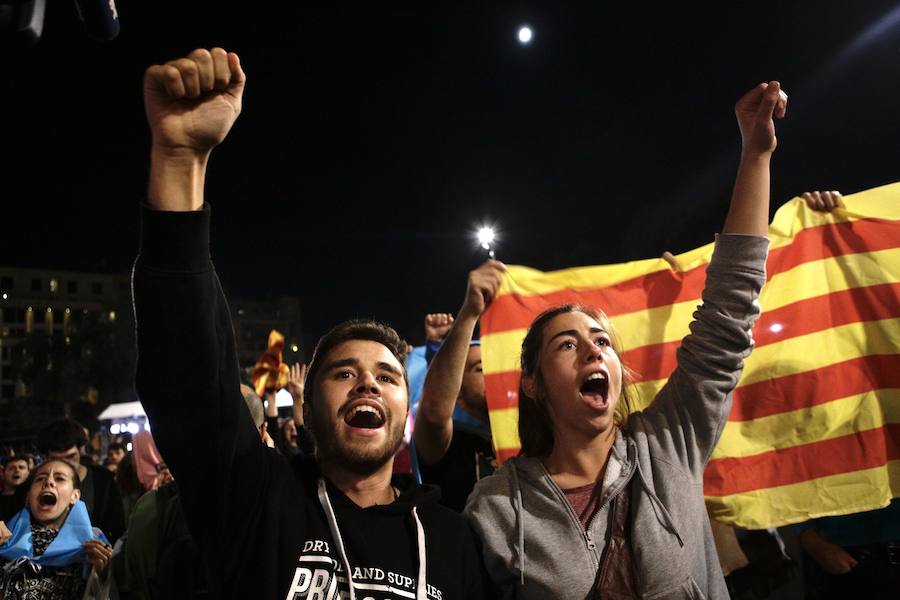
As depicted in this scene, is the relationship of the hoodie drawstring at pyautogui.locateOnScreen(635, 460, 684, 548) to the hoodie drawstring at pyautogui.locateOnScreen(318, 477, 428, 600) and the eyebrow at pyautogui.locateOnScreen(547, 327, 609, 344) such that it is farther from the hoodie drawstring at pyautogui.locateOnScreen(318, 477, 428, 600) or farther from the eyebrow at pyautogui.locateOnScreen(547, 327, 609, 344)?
the hoodie drawstring at pyautogui.locateOnScreen(318, 477, 428, 600)

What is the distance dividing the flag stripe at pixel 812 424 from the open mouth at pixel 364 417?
2171 mm

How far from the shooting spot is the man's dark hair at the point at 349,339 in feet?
9.09

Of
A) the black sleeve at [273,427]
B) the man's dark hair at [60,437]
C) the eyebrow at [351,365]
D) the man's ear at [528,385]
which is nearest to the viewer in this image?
the eyebrow at [351,365]

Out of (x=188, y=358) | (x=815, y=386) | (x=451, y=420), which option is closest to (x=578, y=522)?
(x=451, y=420)

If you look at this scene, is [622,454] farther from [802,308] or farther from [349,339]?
[802,308]

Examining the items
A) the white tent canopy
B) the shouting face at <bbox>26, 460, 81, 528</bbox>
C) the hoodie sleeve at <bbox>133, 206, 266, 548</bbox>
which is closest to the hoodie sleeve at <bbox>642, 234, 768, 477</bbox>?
the hoodie sleeve at <bbox>133, 206, 266, 548</bbox>

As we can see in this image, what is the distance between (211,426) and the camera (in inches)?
80.0

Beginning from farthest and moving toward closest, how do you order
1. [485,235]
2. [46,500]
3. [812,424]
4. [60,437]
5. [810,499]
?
[485,235]
[60,437]
[46,500]
[812,424]
[810,499]

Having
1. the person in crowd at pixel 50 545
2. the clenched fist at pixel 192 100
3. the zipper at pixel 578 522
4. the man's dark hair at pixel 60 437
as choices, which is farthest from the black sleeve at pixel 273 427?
the clenched fist at pixel 192 100

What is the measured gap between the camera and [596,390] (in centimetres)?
293

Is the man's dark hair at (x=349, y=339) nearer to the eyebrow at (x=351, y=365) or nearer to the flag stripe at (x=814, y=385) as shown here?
the eyebrow at (x=351, y=365)

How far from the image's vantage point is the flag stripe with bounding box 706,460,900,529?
3596 millimetres

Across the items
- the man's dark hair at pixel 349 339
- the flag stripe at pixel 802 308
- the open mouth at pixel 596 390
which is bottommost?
the open mouth at pixel 596 390

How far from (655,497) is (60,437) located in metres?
6.51
